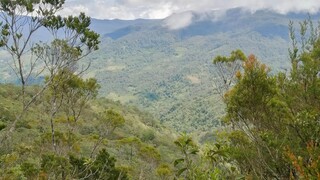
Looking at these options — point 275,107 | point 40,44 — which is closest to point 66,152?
point 40,44

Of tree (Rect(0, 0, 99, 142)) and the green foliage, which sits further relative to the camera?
the green foliage

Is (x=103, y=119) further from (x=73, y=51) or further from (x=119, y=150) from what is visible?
(x=119, y=150)

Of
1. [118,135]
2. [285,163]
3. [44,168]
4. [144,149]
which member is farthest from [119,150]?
[285,163]

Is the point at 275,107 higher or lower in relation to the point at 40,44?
lower

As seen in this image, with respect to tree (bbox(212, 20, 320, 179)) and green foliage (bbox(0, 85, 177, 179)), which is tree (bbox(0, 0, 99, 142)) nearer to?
green foliage (bbox(0, 85, 177, 179))

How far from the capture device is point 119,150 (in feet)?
186

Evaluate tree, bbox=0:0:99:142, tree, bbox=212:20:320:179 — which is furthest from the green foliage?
tree, bbox=212:20:320:179

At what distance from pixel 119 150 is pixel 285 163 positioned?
4816 centimetres

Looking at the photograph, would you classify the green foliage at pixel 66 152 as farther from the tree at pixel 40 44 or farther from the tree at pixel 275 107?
the tree at pixel 275 107

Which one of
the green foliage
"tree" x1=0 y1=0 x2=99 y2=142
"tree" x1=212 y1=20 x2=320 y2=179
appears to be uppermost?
"tree" x1=0 y1=0 x2=99 y2=142

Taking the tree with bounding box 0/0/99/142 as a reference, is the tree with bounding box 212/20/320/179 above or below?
below

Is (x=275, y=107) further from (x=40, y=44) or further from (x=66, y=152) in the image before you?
(x=66, y=152)

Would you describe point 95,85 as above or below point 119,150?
above

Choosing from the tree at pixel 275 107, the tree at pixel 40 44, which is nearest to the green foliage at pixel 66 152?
the tree at pixel 40 44
